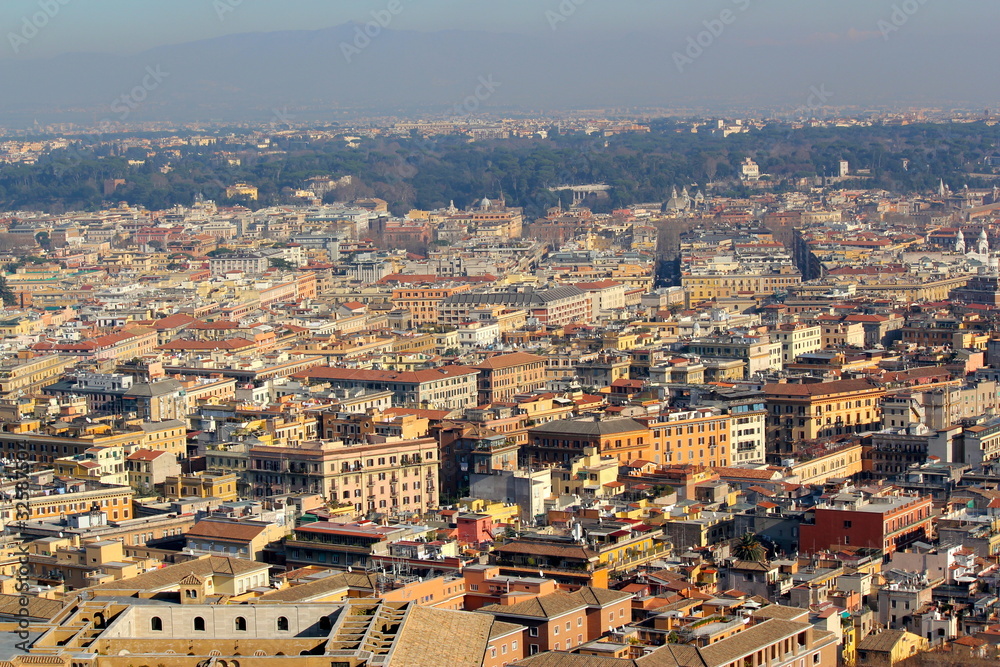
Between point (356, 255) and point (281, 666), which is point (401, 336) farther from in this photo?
point (281, 666)

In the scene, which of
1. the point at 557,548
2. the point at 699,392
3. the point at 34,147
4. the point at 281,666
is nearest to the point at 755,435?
the point at 699,392

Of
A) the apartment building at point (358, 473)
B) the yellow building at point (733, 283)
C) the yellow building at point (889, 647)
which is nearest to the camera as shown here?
the yellow building at point (889, 647)

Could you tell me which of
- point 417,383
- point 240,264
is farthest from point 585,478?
point 240,264

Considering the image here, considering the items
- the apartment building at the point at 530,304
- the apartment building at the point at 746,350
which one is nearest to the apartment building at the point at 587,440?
the apartment building at the point at 746,350

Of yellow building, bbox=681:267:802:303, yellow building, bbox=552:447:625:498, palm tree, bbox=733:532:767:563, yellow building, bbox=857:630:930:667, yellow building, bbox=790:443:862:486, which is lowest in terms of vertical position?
yellow building, bbox=857:630:930:667

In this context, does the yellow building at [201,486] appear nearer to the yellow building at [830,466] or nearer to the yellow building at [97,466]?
Answer: the yellow building at [97,466]

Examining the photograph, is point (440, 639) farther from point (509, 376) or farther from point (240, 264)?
point (240, 264)

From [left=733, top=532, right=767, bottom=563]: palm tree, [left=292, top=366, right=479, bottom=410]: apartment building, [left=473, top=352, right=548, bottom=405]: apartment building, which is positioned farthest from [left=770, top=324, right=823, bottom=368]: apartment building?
[left=733, top=532, right=767, bottom=563]: palm tree

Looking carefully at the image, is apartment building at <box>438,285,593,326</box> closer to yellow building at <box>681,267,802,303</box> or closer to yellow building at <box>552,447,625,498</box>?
yellow building at <box>681,267,802,303</box>
